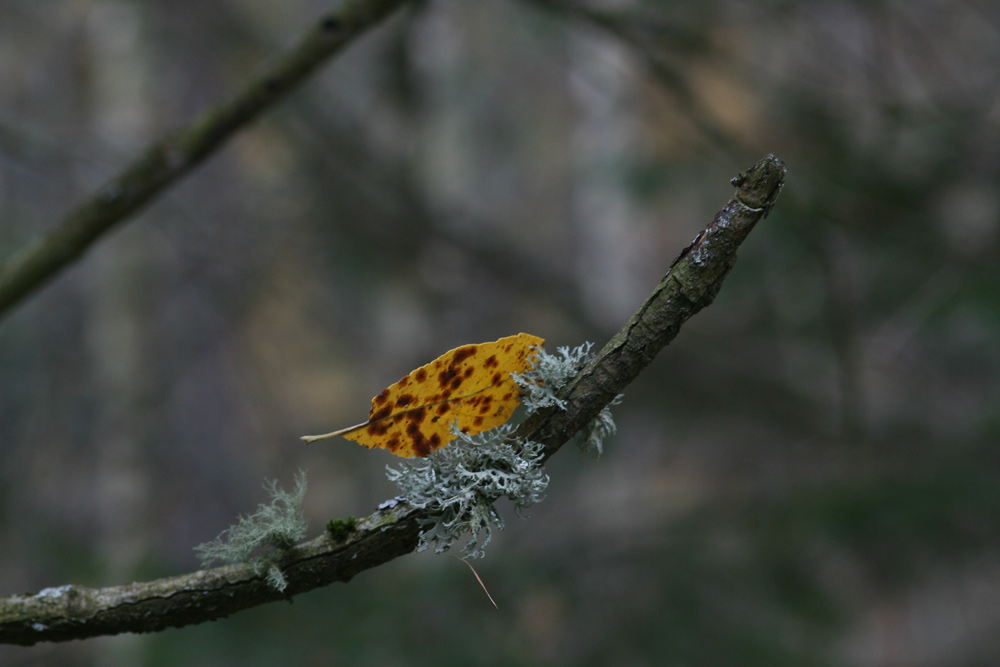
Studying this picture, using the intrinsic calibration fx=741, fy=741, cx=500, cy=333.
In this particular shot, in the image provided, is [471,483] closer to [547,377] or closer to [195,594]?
[547,377]

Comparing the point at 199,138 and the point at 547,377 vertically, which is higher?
the point at 199,138

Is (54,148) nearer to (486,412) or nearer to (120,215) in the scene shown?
(120,215)

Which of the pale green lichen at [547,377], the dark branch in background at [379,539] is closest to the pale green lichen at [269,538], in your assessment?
the dark branch in background at [379,539]

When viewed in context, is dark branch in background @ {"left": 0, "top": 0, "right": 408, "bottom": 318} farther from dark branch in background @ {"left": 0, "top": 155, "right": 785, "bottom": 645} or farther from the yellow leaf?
the yellow leaf

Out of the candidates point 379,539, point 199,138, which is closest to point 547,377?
point 379,539

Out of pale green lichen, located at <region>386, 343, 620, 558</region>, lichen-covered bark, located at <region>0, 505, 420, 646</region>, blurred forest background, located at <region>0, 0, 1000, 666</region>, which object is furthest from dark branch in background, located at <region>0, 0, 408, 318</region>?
pale green lichen, located at <region>386, 343, 620, 558</region>

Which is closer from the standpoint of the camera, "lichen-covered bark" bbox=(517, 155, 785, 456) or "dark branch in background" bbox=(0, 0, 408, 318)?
"lichen-covered bark" bbox=(517, 155, 785, 456)
